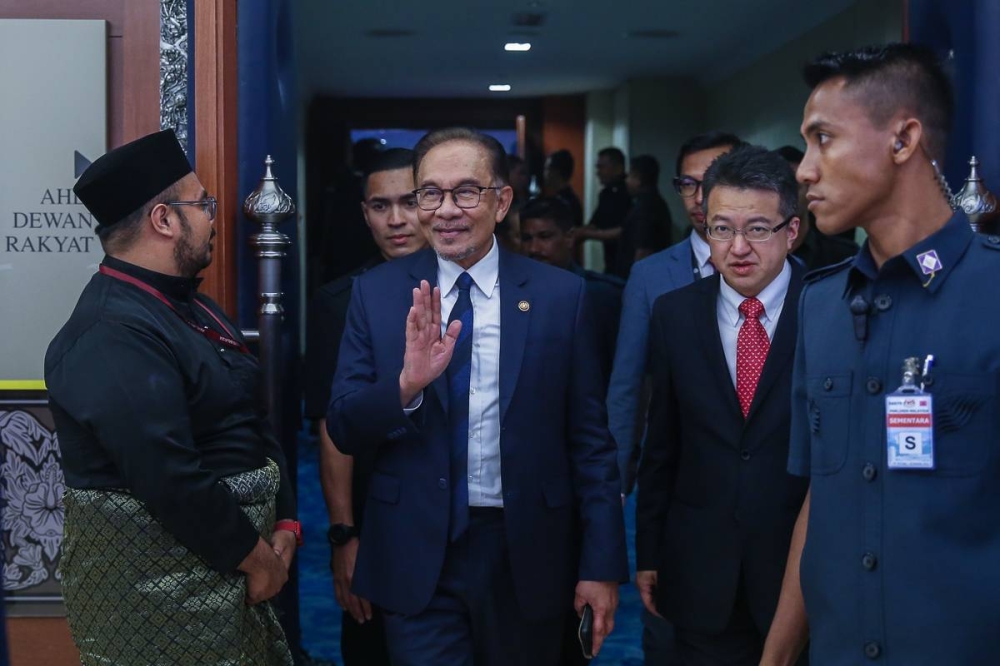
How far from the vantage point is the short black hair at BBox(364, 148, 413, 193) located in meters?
3.60

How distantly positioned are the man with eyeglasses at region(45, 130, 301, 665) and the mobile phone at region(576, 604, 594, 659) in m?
0.68

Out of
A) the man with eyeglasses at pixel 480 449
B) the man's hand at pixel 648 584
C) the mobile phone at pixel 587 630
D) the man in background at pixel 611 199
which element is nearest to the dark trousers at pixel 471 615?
the man with eyeglasses at pixel 480 449

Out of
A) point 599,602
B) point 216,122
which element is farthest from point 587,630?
point 216,122

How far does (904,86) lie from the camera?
1.93m

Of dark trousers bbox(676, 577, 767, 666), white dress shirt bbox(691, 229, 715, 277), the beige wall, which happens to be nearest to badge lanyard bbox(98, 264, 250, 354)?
dark trousers bbox(676, 577, 767, 666)

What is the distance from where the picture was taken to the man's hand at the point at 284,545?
8.97ft

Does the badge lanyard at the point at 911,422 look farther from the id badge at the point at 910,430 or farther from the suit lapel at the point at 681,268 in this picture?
the suit lapel at the point at 681,268

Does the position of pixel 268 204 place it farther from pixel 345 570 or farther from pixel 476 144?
pixel 345 570

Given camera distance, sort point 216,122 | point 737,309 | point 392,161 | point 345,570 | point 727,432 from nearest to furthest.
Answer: point 727,432 < point 737,309 < point 345,570 < point 216,122 < point 392,161

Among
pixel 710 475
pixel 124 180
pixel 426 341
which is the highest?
pixel 124 180

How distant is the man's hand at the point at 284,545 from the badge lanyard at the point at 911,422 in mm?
1438

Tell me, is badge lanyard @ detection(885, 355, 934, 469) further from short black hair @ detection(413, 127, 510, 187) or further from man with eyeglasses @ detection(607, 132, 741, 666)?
man with eyeglasses @ detection(607, 132, 741, 666)

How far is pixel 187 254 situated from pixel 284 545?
0.70 meters

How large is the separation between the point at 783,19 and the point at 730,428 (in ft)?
25.1
